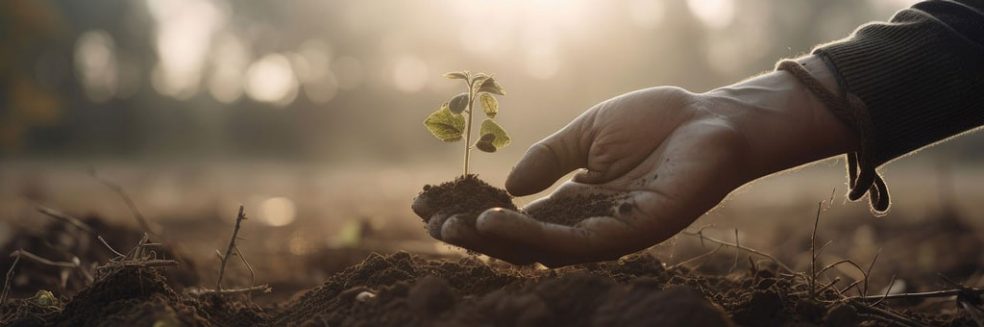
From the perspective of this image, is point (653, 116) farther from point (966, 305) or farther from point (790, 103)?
point (966, 305)

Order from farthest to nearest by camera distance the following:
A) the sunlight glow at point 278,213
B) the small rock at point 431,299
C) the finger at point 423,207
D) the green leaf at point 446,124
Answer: the sunlight glow at point 278,213, the green leaf at point 446,124, the finger at point 423,207, the small rock at point 431,299

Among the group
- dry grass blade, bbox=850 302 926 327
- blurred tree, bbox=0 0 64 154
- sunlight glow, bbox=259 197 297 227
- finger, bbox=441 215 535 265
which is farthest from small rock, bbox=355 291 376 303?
blurred tree, bbox=0 0 64 154

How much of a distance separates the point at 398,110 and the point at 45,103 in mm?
31490

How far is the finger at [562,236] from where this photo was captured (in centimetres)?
228

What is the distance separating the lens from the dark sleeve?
9.05 feet

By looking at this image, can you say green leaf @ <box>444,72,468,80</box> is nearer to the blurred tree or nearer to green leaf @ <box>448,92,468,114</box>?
green leaf @ <box>448,92,468,114</box>

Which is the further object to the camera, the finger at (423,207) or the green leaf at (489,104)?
the green leaf at (489,104)

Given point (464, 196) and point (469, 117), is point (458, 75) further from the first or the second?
point (464, 196)

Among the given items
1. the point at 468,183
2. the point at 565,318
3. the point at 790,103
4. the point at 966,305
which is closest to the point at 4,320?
the point at 468,183

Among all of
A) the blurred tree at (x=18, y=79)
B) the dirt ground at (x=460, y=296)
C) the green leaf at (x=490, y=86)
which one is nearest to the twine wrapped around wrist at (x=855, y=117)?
the dirt ground at (x=460, y=296)

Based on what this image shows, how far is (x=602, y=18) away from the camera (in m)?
42.2

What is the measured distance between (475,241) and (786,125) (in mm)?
1323

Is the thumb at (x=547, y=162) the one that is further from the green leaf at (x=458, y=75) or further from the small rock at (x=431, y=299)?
the small rock at (x=431, y=299)

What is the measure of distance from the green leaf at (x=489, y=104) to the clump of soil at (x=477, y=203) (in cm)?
37
